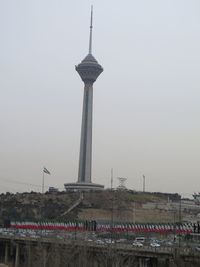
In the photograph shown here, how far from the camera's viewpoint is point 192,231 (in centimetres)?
7644

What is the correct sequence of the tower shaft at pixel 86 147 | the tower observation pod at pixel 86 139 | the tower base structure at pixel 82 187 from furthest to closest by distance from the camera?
the tower shaft at pixel 86 147 < the tower observation pod at pixel 86 139 < the tower base structure at pixel 82 187

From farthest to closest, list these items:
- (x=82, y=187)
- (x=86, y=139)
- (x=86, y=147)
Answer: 1. (x=86, y=139)
2. (x=86, y=147)
3. (x=82, y=187)

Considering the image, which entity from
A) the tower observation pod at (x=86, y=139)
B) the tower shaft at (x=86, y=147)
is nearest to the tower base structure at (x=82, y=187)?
the tower observation pod at (x=86, y=139)

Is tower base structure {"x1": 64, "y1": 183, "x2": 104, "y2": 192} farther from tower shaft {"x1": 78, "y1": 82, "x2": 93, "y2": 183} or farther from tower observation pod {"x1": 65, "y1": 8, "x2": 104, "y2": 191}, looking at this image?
tower shaft {"x1": 78, "y1": 82, "x2": 93, "y2": 183}

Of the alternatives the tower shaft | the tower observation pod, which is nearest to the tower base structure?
the tower observation pod

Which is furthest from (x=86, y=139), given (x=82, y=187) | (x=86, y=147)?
(x=82, y=187)

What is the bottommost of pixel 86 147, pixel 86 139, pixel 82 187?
pixel 82 187

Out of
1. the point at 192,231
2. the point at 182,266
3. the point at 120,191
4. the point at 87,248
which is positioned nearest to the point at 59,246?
the point at 87,248

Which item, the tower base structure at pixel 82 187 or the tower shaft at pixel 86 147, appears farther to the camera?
the tower shaft at pixel 86 147

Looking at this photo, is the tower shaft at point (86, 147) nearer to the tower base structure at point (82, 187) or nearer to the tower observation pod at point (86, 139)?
the tower observation pod at point (86, 139)

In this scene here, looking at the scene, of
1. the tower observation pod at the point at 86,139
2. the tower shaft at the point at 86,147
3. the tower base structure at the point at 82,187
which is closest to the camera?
the tower base structure at the point at 82,187

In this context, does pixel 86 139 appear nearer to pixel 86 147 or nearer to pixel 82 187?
pixel 86 147

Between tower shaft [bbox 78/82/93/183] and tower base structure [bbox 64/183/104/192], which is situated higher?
tower shaft [bbox 78/82/93/183]

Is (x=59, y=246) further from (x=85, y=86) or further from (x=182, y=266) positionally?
(x=85, y=86)
